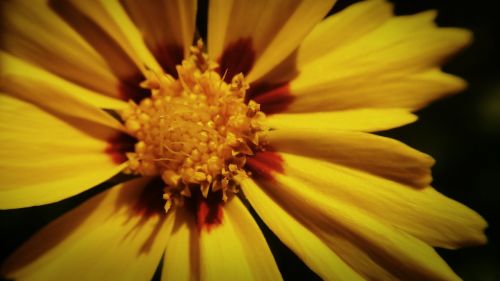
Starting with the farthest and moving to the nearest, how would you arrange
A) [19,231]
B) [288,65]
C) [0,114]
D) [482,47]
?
[482,47], [19,231], [288,65], [0,114]

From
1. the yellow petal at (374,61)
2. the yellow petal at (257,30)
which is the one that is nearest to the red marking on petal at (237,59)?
the yellow petal at (257,30)

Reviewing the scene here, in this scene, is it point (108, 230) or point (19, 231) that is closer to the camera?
point (108, 230)

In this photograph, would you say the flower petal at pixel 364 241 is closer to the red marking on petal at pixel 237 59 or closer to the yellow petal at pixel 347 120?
the yellow petal at pixel 347 120

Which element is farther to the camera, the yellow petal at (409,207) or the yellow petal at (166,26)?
the yellow petal at (166,26)

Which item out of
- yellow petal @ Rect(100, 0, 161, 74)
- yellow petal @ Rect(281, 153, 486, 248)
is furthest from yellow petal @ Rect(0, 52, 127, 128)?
yellow petal @ Rect(281, 153, 486, 248)

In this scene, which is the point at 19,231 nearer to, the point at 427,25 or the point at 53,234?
the point at 53,234

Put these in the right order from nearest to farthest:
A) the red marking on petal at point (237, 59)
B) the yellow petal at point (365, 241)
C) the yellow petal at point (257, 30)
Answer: the yellow petal at point (365, 241)
the yellow petal at point (257, 30)
the red marking on petal at point (237, 59)

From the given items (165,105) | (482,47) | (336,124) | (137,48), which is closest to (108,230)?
(165,105)
